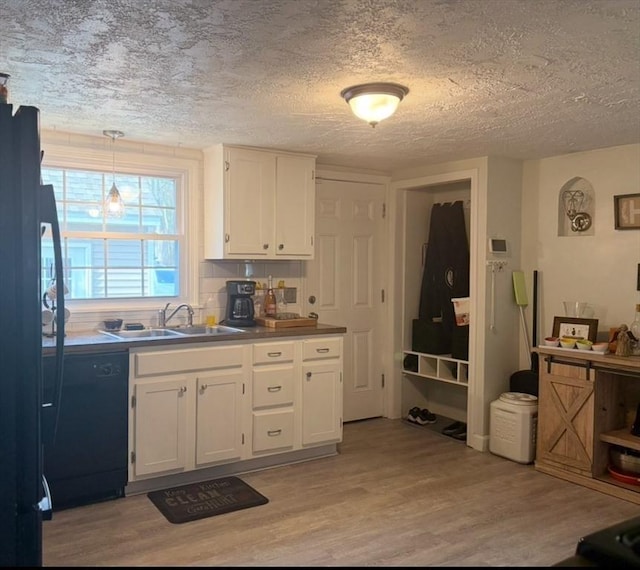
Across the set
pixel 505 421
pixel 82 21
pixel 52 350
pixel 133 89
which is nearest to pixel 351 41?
pixel 82 21

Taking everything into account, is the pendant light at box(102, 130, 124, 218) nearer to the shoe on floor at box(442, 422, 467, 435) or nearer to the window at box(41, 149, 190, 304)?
the window at box(41, 149, 190, 304)

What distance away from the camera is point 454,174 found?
455 centimetres

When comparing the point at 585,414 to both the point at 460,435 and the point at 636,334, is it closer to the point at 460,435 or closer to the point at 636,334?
the point at 636,334

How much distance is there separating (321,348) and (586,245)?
2024mm

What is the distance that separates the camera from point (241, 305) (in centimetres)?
418

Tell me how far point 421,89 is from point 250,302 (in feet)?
6.78

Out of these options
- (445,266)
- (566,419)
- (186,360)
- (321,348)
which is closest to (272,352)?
(321,348)

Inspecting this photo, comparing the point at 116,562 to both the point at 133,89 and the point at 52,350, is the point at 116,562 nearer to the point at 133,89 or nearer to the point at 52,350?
the point at 52,350

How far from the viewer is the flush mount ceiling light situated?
2.61 metres

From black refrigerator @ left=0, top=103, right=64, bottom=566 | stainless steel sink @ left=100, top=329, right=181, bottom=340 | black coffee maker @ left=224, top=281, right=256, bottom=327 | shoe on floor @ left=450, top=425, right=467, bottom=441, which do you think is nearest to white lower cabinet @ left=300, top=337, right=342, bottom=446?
black coffee maker @ left=224, top=281, right=256, bottom=327

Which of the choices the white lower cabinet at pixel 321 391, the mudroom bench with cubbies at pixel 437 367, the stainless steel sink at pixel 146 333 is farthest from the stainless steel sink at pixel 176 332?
the mudroom bench with cubbies at pixel 437 367

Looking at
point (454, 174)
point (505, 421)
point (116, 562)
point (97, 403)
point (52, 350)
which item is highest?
point (454, 174)

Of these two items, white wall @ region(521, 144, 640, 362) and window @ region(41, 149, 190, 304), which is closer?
window @ region(41, 149, 190, 304)

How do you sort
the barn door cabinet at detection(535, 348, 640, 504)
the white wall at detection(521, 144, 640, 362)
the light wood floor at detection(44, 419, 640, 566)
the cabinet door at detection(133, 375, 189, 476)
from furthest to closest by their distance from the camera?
the white wall at detection(521, 144, 640, 362) → the barn door cabinet at detection(535, 348, 640, 504) → the cabinet door at detection(133, 375, 189, 476) → the light wood floor at detection(44, 419, 640, 566)
